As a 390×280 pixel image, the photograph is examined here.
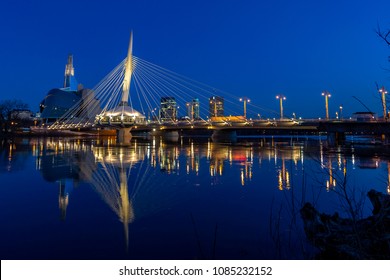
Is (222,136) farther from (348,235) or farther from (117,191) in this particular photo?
(348,235)

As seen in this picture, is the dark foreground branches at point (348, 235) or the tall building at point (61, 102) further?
the tall building at point (61, 102)

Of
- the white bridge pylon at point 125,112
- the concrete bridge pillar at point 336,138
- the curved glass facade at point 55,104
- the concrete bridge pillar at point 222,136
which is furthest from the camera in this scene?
the curved glass facade at point 55,104

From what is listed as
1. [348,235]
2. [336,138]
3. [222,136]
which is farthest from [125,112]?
[348,235]

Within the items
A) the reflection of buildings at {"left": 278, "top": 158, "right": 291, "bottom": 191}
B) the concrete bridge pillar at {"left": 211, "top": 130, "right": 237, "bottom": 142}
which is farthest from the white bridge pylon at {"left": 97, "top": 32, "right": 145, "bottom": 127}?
the reflection of buildings at {"left": 278, "top": 158, "right": 291, "bottom": 191}

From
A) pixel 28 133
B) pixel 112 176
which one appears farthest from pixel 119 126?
pixel 112 176

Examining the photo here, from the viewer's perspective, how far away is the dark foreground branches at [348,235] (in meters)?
4.79

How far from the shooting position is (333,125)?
169ft

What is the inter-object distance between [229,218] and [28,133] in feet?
301

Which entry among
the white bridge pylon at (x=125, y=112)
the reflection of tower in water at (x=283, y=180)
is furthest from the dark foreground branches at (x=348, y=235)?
the white bridge pylon at (x=125, y=112)

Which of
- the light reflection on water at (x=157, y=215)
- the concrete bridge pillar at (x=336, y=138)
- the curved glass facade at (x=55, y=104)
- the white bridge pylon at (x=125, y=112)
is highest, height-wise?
the curved glass facade at (x=55, y=104)

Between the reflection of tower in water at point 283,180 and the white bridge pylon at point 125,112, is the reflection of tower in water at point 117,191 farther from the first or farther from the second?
the white bridge pylon at point 125,112

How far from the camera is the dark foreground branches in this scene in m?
4.79

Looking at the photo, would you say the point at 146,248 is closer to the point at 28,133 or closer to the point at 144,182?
the point at 144,182

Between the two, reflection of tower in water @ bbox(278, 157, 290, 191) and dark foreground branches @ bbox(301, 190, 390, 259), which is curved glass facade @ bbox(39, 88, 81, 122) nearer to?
reflection of tower in water @ bbox(278, 157, 290, 191)
